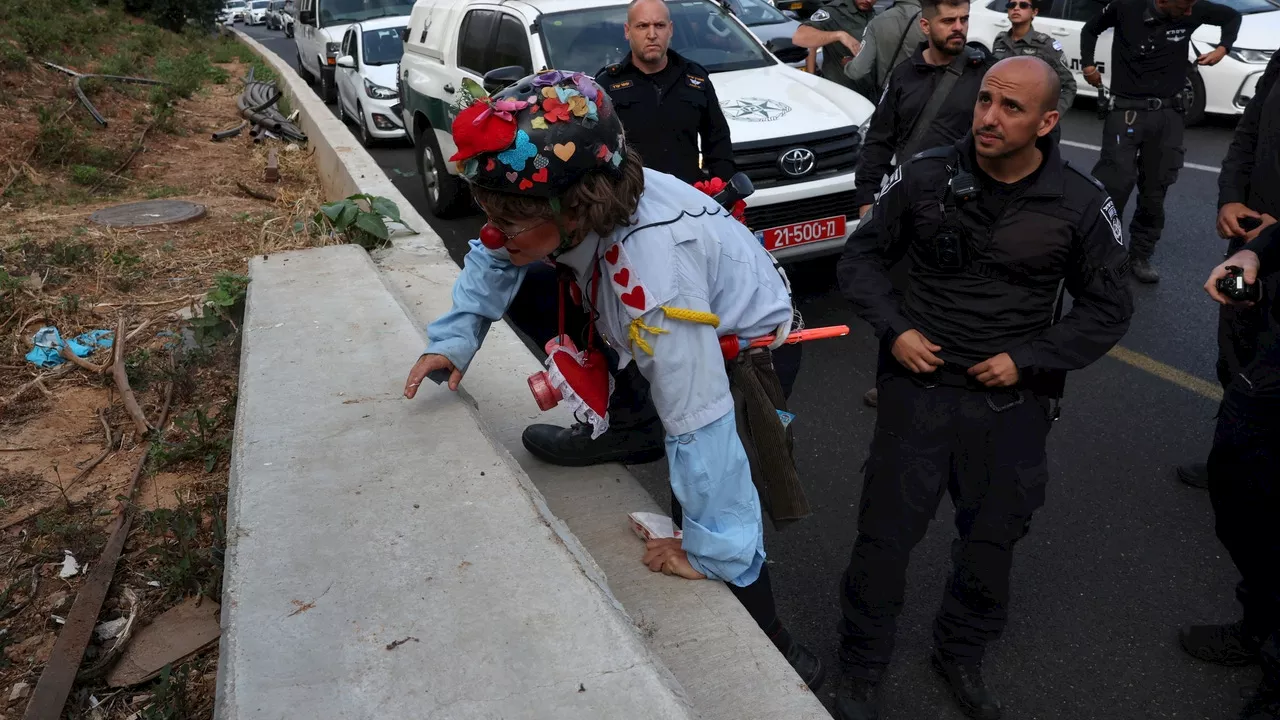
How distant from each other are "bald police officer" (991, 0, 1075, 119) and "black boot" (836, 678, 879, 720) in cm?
270

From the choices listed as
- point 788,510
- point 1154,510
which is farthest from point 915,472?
point 1154,510

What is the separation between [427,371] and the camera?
2.96m

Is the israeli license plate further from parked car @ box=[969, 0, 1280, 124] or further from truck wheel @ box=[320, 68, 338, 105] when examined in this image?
truck wheel @ box=[320, 68, 338, 105]

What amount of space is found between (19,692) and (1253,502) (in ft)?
11.5

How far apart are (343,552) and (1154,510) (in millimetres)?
3144

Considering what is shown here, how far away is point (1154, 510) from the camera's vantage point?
13.0ft

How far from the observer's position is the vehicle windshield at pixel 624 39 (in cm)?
Answer: 689

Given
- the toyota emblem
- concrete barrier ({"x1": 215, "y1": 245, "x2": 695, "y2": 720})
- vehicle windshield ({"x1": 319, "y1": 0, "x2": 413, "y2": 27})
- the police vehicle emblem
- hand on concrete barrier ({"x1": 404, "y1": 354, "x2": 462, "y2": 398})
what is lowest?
vehicle windshield ({"x1": 319, "y1": 0, "x2": 413, "y2": 27})

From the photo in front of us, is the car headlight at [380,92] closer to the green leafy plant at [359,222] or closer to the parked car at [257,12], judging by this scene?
the green leafy plant at [359,222]

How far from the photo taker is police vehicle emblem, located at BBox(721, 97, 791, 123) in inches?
241

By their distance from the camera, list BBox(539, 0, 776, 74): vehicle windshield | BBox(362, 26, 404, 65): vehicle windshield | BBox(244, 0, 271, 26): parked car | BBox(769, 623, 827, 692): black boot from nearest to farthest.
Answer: BBox(769, 623, 827, 692): black boot → BBox(539, 0, 776, 74): vehicle windshield → BBox(362, 26, 404, 65): vehicle windshield → BBox(244, 0, 271, 26): parked car

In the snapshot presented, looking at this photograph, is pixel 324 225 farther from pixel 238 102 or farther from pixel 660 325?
pixel 238 102

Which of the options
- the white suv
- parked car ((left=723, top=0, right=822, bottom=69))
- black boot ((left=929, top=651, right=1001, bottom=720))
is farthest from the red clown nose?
parked car ((left=723, top=0, right=822, bottom=69))

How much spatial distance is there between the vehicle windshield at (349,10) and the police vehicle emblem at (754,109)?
1067 centimetres
